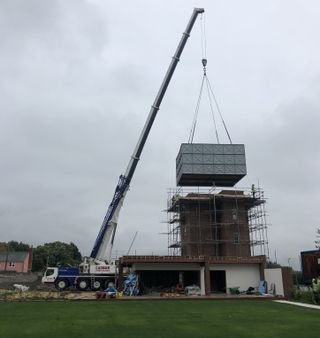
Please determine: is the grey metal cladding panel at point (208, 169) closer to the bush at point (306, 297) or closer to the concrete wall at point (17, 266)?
the bush at point (306, 297)

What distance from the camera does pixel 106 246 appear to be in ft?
138

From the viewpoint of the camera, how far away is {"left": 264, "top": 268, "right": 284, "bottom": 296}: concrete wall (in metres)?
38.0

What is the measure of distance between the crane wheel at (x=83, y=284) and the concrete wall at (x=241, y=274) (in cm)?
1263

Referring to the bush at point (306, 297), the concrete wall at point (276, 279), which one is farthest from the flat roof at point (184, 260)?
the bush at point (306, 297)

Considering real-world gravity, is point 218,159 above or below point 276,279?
above

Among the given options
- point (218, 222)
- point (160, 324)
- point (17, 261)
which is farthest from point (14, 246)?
point (160, 324)

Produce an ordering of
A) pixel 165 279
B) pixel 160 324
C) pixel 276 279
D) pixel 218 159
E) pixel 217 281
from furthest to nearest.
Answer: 1. pixel 218 159
2. pixel 217 281
3. pixel 165 279
4. pixel 276 279
5. pixel 160 324

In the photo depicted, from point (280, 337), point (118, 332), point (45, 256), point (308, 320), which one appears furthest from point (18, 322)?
point (45, 256)

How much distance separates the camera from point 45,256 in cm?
9625

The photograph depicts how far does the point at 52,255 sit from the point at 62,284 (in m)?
56.3

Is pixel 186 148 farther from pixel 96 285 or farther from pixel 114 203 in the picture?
pixel 96 285

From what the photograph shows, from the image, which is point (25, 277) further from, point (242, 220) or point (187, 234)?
point (242, 220)

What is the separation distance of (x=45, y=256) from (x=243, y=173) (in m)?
58.0

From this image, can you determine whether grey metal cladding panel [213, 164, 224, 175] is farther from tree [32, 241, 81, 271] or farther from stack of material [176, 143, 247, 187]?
tree [32, 241, 81, 271]
